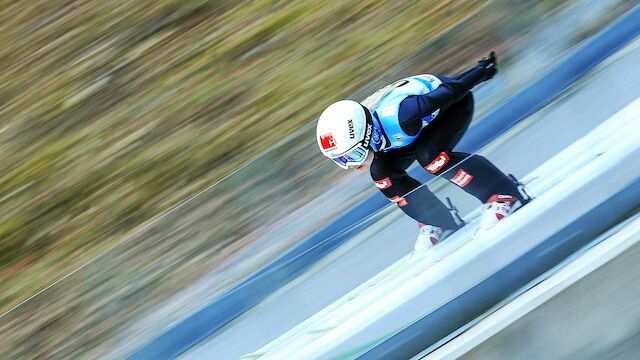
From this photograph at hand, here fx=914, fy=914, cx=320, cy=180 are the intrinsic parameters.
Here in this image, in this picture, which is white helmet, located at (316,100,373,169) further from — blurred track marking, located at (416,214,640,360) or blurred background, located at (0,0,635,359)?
blurred track marking, located at (416,214,640,360)

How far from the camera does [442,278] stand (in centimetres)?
388

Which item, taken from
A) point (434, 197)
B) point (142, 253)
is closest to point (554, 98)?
point (434, 197)

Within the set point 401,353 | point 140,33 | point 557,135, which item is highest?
point 140,33

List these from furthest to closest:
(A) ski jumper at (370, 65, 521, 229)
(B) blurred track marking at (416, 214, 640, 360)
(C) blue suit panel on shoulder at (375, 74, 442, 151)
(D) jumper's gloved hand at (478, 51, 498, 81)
→ (D) jumper's gloved hand at (478, 51, 498, 81) < (C) blue suit panel on shoulder at (375, 74, 442, 151) < (A) ski jumper at (370, 65, 521, 229) < (B) blurred track marking at (416, 214, 640, 360)

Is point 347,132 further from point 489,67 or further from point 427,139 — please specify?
point 489,67

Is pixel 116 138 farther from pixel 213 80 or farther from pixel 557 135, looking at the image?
pixel 557 135

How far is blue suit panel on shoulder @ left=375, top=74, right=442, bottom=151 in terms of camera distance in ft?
14.1

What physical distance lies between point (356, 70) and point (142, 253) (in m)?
2.88

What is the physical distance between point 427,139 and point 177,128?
13.1ft

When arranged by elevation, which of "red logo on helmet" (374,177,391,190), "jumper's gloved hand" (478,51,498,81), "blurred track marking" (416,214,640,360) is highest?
"jumper's gloved hand" (478,51,498,81)

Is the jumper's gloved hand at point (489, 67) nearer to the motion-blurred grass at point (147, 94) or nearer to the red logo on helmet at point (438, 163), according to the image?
the red logo on helmet at point (438, 163)

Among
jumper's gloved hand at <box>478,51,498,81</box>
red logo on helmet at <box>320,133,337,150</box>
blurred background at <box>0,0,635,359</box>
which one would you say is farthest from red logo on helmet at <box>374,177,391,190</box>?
jumper's gloved hand at <box>478,51,498,81</box>

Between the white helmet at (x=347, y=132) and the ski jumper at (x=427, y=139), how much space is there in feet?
0.30

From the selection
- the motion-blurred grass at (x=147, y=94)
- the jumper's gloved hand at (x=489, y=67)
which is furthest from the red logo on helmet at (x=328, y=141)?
the motion-blurred grass at (x=147, y=94)
